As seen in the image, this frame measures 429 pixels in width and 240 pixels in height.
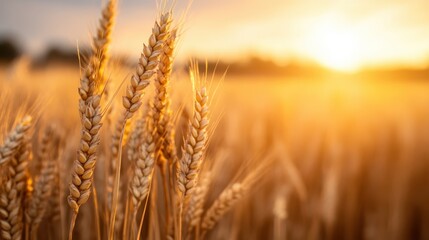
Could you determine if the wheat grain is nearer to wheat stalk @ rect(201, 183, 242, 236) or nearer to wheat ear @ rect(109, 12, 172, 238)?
wheat ear @ rect(109, 12, 172, 238)

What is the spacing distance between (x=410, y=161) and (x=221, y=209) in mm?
3085

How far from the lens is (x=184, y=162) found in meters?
0.90

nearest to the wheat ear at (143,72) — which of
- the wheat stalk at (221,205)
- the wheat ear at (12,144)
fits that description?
the wheat ear at (12,144)

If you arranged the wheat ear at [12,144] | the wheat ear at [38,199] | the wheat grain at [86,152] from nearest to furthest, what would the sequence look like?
the wheat grain at [86,152]
the wheat ear at [12,144]
the wheat ear at [38,199]

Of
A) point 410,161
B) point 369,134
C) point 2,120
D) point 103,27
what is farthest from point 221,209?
point 369,134

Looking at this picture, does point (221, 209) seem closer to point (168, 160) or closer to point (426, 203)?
point (168, 160)

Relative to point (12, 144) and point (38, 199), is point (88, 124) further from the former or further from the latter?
point (38, 199)

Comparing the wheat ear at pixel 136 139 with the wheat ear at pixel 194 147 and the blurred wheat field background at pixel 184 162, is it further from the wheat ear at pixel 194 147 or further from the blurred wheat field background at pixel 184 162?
the wheat ear at pixel 194 147

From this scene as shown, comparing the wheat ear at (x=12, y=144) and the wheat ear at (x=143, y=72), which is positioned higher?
the wheat ear at (x=143, y=72)

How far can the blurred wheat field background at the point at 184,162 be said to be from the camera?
0.90 m

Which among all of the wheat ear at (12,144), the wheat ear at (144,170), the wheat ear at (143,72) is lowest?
the wheat ear at (144,170)

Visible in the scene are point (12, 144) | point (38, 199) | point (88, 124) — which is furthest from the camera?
point (38, 199)

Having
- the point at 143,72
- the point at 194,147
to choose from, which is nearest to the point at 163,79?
the point at 143,72

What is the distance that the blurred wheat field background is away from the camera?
2.94 ft
